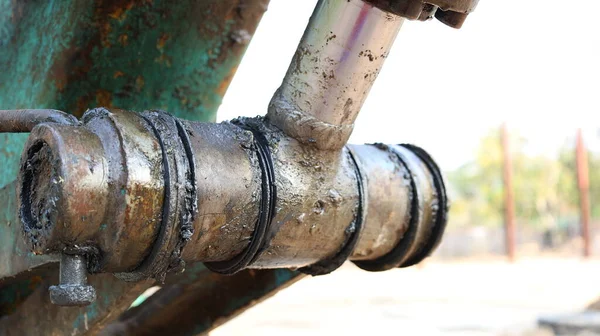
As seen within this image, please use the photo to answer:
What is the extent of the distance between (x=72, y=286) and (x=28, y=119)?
26 centimetres

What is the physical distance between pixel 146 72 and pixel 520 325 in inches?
136

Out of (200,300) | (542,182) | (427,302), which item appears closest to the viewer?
(200,300)

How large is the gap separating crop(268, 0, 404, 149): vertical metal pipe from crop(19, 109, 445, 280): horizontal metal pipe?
0.12 ft

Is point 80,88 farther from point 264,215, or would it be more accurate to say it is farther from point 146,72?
point 264,215

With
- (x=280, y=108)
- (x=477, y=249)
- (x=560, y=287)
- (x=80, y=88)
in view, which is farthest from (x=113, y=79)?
(x=477, y=249)

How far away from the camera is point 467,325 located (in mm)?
4645

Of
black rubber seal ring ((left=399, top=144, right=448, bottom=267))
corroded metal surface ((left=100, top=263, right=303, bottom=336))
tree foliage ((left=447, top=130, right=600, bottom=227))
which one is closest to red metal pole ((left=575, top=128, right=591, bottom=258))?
corroded metal surface ((left=100, top=263, right=303, bottom=336))

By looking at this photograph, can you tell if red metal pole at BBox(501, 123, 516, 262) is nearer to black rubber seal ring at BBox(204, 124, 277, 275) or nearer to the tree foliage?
black rubber seal ring at BBox(204, 124, 277, 275)

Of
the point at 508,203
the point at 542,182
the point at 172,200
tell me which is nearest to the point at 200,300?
the point at 172,200

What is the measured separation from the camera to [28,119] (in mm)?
990

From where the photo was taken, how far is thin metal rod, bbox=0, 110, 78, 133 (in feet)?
3.13

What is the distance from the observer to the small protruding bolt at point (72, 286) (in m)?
0.90

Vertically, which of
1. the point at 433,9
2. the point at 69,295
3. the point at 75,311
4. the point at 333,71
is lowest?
the point at 75,311

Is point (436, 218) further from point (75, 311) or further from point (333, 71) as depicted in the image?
point (75, 311)
